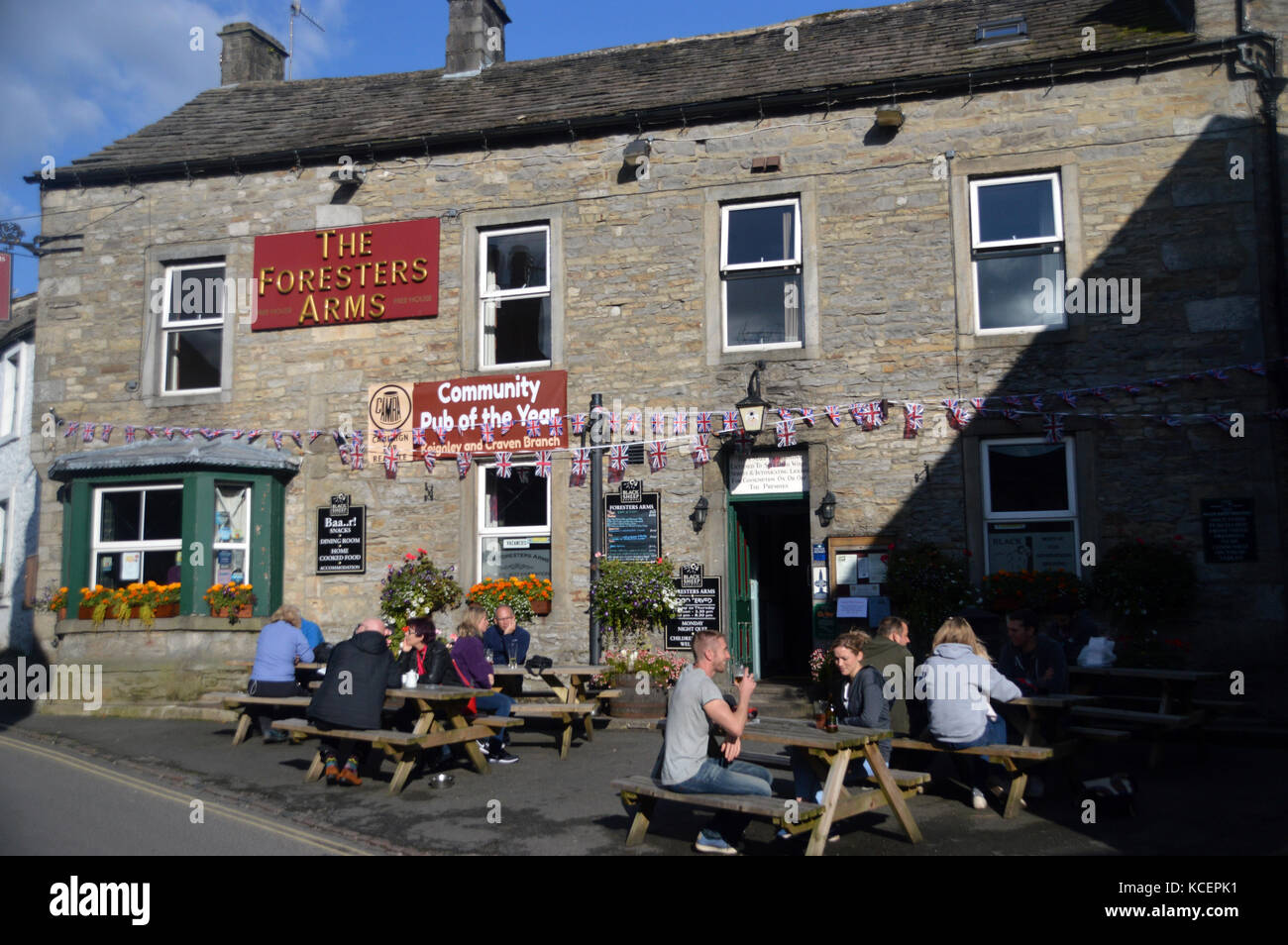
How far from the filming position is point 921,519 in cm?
1191

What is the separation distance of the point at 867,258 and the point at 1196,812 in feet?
23.3

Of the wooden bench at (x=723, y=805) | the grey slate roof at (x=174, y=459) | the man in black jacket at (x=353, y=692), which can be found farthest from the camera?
the grey slate roof at (x=174, y=459)

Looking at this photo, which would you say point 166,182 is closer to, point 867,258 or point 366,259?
point 366,259

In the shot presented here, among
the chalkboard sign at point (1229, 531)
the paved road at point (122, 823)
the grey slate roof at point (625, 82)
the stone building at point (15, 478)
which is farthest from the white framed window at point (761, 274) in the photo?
the stone building at point (15, 478)

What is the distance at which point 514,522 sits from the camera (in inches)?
533

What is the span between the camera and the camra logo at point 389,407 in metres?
13.8

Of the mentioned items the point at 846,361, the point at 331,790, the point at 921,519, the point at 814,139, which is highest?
the point at 814,139

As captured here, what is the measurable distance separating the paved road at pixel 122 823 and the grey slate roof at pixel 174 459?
4.96m

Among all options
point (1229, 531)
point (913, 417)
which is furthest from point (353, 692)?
point (1229, 531)

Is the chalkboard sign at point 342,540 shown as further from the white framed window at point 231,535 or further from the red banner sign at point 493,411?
the red banner sign at point 493,411

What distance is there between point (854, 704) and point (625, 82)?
1028 centimetres
